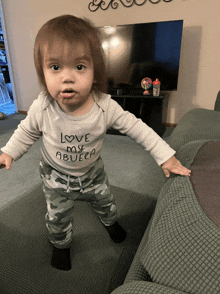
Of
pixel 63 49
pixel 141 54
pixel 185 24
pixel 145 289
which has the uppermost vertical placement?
pixel 185 24

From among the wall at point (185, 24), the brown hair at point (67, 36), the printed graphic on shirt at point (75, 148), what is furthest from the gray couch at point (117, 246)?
the wall at point (185, 24)

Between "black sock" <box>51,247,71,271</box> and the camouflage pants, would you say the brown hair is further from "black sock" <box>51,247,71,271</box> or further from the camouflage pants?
"black sock" <box>51,247,71,271</box>

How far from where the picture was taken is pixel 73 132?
63 cm

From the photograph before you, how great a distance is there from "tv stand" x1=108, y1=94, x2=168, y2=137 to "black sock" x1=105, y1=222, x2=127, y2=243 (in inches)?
70.0

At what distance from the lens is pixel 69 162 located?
2.21 feet

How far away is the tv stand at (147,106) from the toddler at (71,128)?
176cm

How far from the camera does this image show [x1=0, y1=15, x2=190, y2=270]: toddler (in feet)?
1.73

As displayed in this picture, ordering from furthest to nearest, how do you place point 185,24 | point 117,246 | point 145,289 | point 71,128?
1. point 185,24
2. point 117,246
3. point 71,128
4. point 145,289

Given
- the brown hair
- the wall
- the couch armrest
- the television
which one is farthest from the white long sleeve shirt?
the wall

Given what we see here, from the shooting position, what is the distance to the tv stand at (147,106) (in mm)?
2357

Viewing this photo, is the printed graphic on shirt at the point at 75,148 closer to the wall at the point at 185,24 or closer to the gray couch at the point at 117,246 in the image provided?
the gray couch at the point at 117,246

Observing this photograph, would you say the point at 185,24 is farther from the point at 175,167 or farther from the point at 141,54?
the point at 175,167

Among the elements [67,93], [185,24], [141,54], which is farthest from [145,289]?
[185,24]

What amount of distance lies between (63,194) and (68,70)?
392 millimetres
